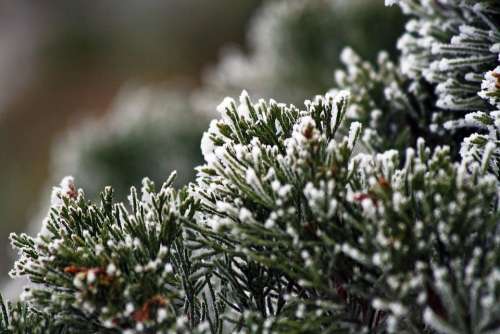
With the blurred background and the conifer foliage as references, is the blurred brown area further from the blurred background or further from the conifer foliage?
the conifer foliage

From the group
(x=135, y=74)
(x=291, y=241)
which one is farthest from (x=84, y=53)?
(x=291, y=241)

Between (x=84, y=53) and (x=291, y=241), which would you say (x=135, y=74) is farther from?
(x=291, y=241)

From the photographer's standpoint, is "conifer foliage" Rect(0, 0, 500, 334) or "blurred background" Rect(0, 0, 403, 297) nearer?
"conifer foliage" Rect(0, 0, 500, 334)

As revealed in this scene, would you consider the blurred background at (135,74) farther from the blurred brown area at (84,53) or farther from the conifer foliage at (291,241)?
the conifer foliage at (291,241)

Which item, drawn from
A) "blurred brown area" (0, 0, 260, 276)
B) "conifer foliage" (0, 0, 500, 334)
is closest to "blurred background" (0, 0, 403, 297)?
"blurred brown area" (0, 0, 260, 276)

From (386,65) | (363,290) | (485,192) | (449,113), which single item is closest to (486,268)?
(485,192)

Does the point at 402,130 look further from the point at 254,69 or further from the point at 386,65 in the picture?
the point at 254,69
